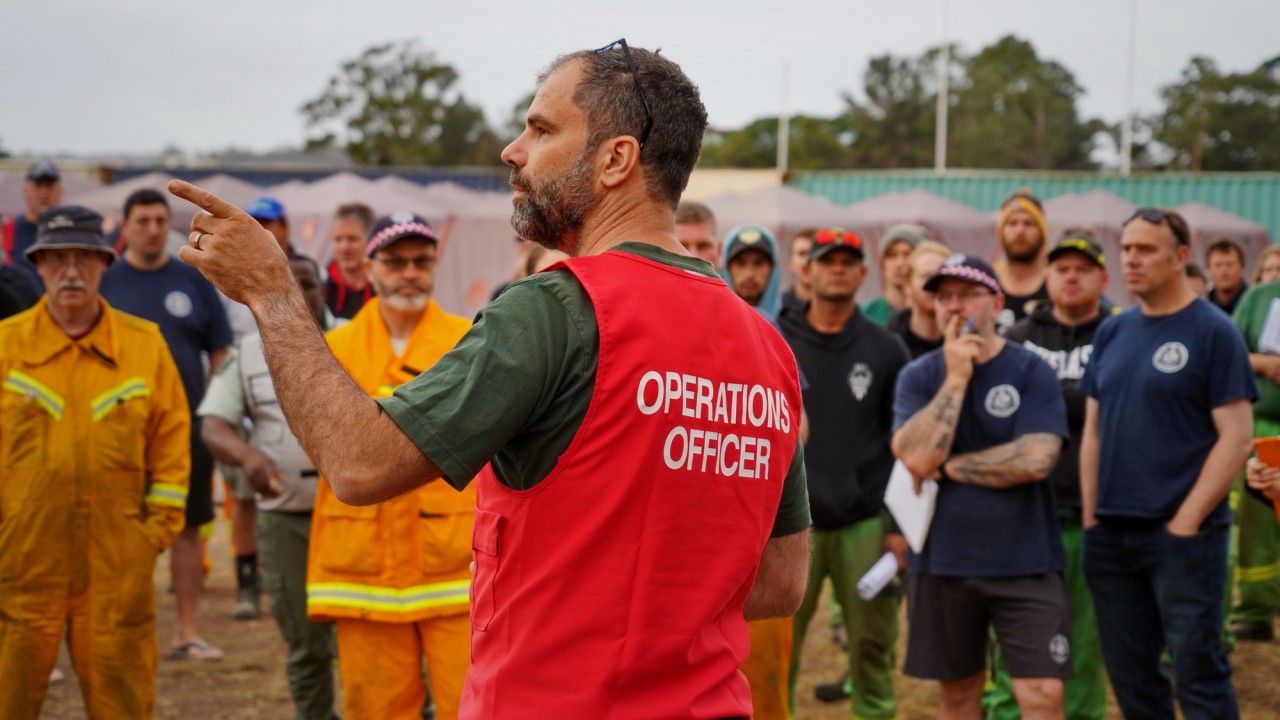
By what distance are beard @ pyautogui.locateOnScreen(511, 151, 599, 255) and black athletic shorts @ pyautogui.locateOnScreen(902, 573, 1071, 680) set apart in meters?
3.18

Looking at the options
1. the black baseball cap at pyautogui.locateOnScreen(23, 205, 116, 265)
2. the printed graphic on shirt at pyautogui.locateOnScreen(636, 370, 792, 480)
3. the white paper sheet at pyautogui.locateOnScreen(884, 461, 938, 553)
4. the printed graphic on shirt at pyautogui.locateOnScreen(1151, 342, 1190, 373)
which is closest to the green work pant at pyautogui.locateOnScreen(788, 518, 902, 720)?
the white paper sheet at pyautogui.locateOnScreen(884, 461, 938, 553)

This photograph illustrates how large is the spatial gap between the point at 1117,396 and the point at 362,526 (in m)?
3.16

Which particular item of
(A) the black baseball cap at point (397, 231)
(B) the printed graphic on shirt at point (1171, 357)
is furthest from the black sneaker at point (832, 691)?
(A) the black baseball cap at point (397, 231)

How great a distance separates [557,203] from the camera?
236 cm

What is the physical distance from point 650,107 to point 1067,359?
14.7 ft

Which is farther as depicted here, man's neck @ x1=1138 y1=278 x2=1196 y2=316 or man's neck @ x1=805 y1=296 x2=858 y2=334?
man's neck @ x1=805 y1=296 x2=858 y2=334

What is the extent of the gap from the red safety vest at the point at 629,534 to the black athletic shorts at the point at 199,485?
555cm

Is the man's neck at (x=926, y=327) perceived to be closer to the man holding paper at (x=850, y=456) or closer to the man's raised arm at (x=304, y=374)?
the man holding paper at (x=850, y=456)

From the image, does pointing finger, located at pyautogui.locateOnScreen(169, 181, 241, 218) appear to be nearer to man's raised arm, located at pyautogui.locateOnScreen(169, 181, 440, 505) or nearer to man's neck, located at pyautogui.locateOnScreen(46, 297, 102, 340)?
man's raised arm, located at pyautogui.locateOnScreen(169, 181, 440, 505)

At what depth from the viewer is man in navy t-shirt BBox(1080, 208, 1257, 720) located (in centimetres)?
507

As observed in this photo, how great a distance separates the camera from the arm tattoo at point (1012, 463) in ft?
16.2

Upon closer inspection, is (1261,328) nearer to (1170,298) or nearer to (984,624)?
(1170,298)

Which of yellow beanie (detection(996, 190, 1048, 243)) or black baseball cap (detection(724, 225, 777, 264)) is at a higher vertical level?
yellow beanie (detection(996, 190, 1048, 243))

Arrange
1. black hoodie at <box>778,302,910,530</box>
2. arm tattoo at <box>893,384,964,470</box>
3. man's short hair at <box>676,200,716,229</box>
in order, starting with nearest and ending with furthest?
1. arm tattoo at <box>893,384,964,470</box>
2. man's short hair at <box>676,200,716,229</box>
3. black hoodie at <box>778,302,910,530</box>
